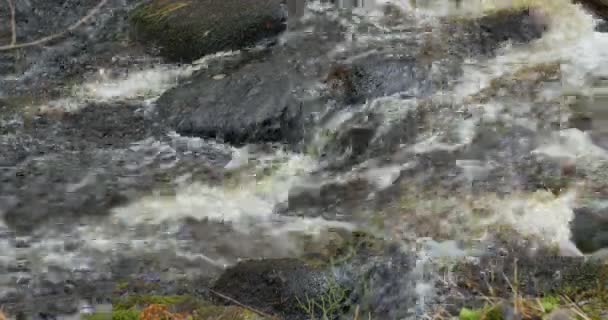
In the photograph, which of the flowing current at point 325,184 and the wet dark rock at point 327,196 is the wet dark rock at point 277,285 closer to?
the flowing current at point 325,184

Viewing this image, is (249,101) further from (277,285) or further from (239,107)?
(277,285)

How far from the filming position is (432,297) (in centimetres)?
403

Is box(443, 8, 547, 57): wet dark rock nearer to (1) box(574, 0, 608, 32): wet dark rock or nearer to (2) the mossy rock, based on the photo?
(1) box(574, 0, 608, 32): wet dark rock

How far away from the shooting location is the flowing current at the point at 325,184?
16.3ft

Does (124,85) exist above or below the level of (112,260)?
above

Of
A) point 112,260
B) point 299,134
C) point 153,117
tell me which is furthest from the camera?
point 153,117

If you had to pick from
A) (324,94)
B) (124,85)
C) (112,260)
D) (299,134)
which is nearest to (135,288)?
(112,260)

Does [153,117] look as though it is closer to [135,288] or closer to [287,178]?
[287,178]

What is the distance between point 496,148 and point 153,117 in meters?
3.23

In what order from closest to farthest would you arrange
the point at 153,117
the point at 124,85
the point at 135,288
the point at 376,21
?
the point at 135,288
the point at 153,117
the point at 124,85
the point at 376,21

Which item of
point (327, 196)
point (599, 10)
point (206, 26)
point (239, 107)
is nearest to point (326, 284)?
point (327, 196)

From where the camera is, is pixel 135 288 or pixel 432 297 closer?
pixel 432 297

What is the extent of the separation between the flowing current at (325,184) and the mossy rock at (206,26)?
8.5 inches

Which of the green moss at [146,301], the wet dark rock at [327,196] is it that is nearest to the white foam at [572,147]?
the wet dark rock at [327,196]
